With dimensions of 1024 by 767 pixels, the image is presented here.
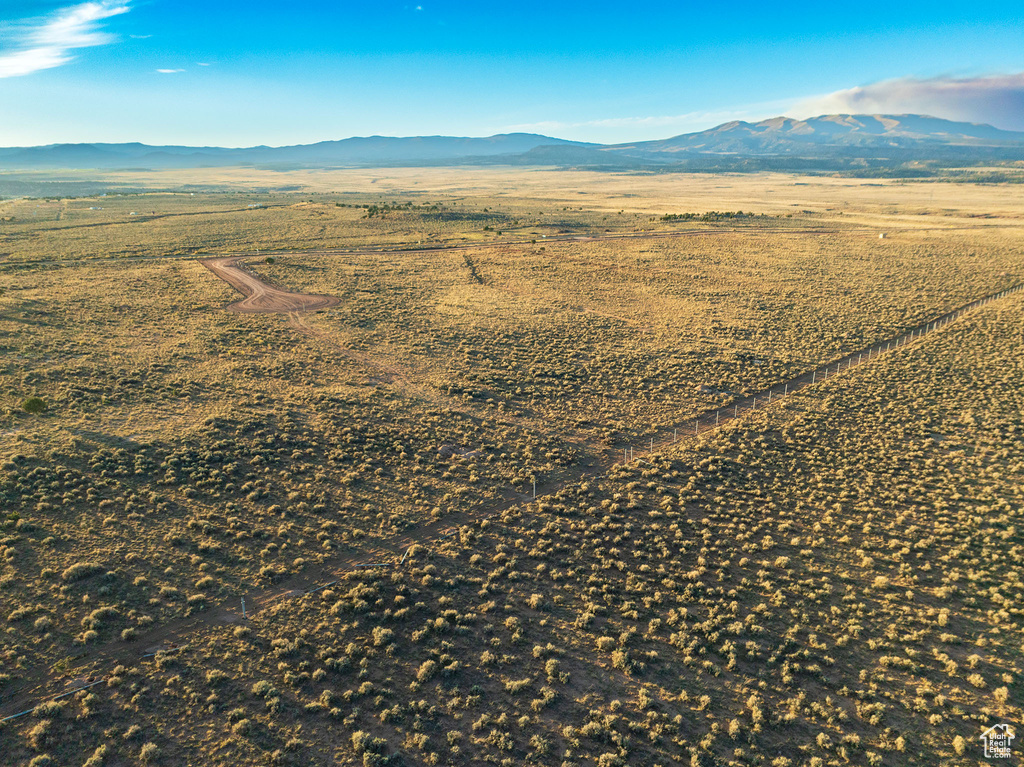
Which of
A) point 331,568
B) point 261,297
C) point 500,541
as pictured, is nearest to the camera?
point 331,568

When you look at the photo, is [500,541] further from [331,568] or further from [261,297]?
[261,297]

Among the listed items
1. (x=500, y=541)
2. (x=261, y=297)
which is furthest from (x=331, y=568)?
(x=261, y=297)

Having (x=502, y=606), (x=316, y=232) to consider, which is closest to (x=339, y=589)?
(x=502, y=606)

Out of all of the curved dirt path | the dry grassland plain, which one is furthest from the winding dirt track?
the curved dirt path

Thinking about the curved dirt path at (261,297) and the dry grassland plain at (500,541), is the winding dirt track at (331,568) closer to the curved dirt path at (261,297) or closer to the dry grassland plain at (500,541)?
the dry grassland plain at (500,541)

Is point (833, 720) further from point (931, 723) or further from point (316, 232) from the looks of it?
point (316, 232)
